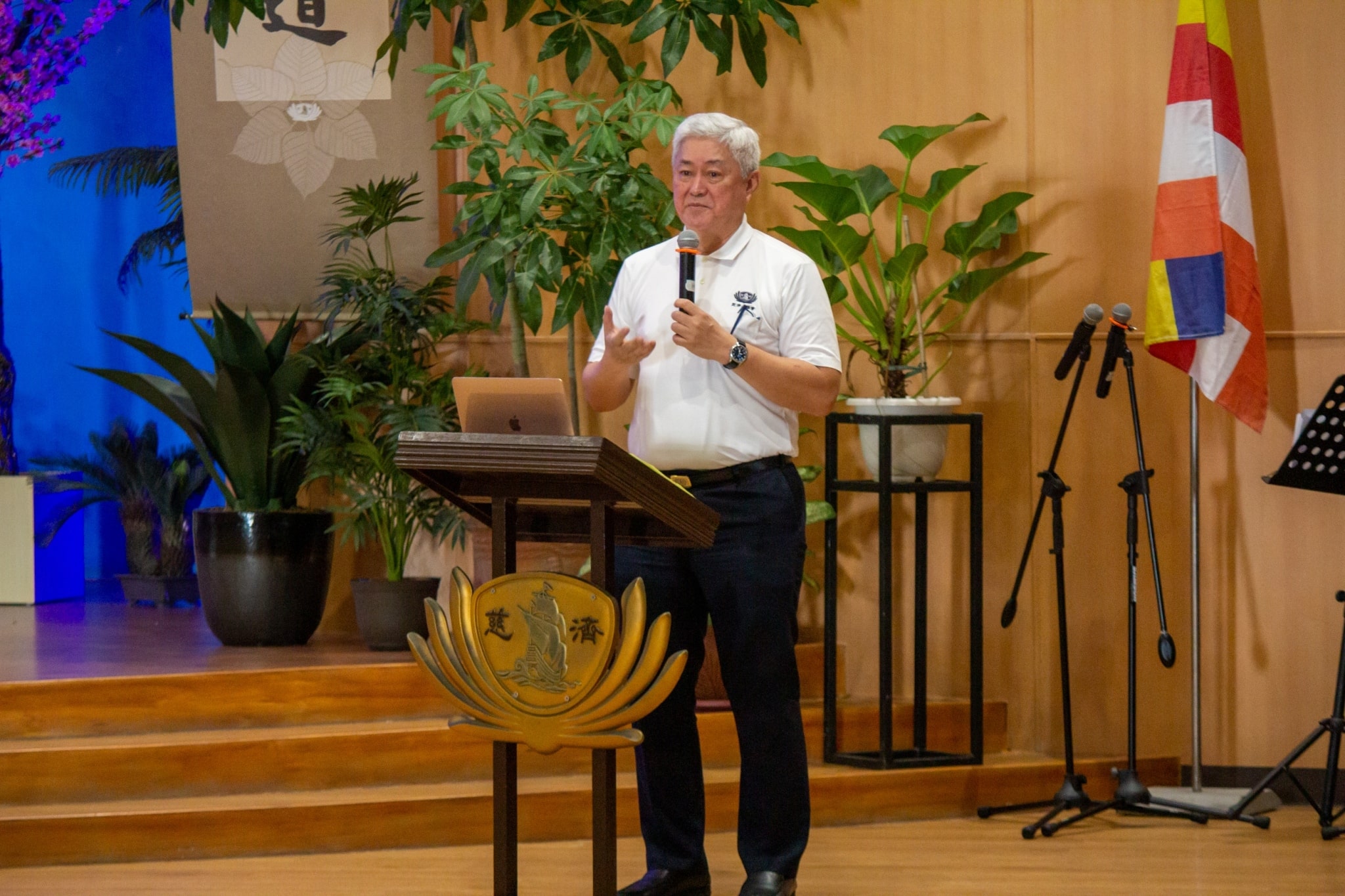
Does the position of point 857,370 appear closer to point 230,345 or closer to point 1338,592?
point 1338,592

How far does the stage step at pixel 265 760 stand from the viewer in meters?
3.78

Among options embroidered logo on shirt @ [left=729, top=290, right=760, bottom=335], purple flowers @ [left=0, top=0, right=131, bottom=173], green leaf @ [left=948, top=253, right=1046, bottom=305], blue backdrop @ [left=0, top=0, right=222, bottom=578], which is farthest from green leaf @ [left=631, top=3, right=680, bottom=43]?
purple flowers @ [left=0, top=0, right=131, bottom=173]

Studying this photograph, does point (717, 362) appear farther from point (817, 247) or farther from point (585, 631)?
point (817, 247)

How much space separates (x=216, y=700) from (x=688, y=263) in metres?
2.23

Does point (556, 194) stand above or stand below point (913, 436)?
above

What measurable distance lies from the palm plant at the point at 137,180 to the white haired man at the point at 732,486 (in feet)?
15.9

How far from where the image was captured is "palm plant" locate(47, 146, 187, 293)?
7.23 metres

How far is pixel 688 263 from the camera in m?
2.67

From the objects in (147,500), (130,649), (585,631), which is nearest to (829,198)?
(585,631)

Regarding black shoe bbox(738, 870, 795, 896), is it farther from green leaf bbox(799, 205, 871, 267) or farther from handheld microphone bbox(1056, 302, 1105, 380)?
green leaf bbox(799, 205, 871, 267)

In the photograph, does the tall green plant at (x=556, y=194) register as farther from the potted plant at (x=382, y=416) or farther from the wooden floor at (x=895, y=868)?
the wooden floor at (x=895, y=868)

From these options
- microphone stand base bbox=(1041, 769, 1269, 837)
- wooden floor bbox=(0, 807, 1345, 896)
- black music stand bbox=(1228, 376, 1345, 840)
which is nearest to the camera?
wooden floor bbox=(0, 807, 1345, 896)

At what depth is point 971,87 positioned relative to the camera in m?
4.78

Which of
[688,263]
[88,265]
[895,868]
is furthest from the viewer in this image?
[88,265]
